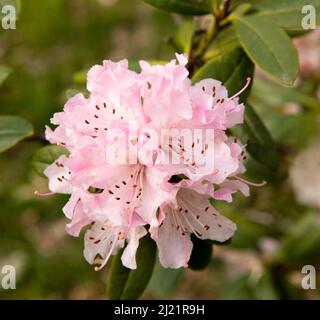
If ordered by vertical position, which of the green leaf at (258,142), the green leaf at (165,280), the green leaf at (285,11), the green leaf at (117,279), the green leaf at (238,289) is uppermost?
the green leaf at (285,11)

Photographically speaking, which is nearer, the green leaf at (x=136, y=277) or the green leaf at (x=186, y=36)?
the green leaf at (x=136, y=277)

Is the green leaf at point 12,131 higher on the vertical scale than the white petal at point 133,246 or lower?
higher

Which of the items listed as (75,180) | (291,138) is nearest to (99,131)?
(75,180)

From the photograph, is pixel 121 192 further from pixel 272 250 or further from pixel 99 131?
pixel 272 250

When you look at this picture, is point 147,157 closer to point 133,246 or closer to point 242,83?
point 133,246

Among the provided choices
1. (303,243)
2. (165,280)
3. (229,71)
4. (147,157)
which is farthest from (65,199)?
(147,157)

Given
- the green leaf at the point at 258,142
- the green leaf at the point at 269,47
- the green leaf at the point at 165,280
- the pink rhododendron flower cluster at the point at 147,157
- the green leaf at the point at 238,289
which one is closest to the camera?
the pink rhododendron flower cluster at the point at 147,157

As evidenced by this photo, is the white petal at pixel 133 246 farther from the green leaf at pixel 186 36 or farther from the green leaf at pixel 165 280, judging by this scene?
the green leaf at pixel 165 280

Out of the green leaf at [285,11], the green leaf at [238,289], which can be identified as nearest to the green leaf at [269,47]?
the green leaf at [285,11]

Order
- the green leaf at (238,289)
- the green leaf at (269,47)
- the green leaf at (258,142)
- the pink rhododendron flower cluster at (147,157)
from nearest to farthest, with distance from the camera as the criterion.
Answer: the pink rhododendron flower cluster at (147,157), the green leaf at (269,47), the green leaf at (258,142), the green leaf at (238,289)
